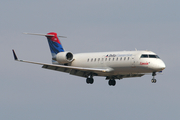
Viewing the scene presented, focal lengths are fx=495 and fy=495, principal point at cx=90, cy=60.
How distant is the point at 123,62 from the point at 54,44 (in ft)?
39.0

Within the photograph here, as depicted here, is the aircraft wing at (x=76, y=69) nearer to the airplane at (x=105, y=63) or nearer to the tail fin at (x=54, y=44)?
the airplane at (x=105, y=63)

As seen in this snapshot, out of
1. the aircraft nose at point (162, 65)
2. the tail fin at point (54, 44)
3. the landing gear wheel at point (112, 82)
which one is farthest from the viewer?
the tail fin at point (54, 44)

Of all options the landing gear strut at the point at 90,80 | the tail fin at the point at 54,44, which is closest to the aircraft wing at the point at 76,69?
the landing gear strut at the point at 90,80

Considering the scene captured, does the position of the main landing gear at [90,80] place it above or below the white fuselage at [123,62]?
below

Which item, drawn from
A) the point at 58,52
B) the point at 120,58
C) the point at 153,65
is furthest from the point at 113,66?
the point at 58,52

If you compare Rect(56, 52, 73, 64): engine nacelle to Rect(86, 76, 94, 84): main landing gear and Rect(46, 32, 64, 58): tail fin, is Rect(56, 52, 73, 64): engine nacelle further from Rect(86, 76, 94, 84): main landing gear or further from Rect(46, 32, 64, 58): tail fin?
Rect(86, 76, 94, 84): main landing gear

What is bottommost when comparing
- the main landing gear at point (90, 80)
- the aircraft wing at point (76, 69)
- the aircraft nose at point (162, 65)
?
the main landing gear at point (90, 80)

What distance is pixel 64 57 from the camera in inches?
2356

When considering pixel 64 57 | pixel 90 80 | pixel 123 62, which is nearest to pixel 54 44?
pixel 64 57

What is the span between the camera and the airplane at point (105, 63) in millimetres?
53875

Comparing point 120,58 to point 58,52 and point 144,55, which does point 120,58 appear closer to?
point 144,55

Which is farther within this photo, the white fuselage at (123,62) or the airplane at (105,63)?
the airplane at (105,63)

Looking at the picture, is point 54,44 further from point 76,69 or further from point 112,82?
point 112,82

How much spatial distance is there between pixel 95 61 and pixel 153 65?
26.6ft
